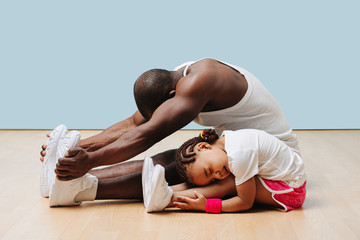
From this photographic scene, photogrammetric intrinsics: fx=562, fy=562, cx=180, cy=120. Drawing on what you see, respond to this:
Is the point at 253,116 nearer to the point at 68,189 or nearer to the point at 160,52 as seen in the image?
the point at 68,189

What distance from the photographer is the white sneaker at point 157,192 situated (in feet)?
7.65

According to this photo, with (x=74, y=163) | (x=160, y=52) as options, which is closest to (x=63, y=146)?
(x=74, y=163)

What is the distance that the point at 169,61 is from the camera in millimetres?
4840

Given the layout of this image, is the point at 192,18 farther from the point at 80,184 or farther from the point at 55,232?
the point at 55,232

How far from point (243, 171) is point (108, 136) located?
2.87 feet

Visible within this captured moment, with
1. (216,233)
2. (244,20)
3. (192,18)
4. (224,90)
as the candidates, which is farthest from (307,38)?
(216,233)

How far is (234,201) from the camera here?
2.36 metres

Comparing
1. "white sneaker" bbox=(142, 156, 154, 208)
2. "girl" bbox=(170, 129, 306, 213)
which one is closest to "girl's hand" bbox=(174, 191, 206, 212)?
"girl" bbox=(170, 129, 306, 213)

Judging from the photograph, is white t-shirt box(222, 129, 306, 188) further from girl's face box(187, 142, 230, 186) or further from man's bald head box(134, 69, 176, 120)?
man's bald head box(134, 69, 176, 120)

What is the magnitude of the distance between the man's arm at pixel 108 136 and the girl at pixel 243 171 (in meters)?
0.56

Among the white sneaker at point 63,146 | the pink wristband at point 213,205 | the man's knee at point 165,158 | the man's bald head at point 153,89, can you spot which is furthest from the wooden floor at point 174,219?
the man's bald head at point 153,89

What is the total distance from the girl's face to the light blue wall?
243 centimetres

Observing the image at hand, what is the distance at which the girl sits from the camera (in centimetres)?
231

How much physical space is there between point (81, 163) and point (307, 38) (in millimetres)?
3000
